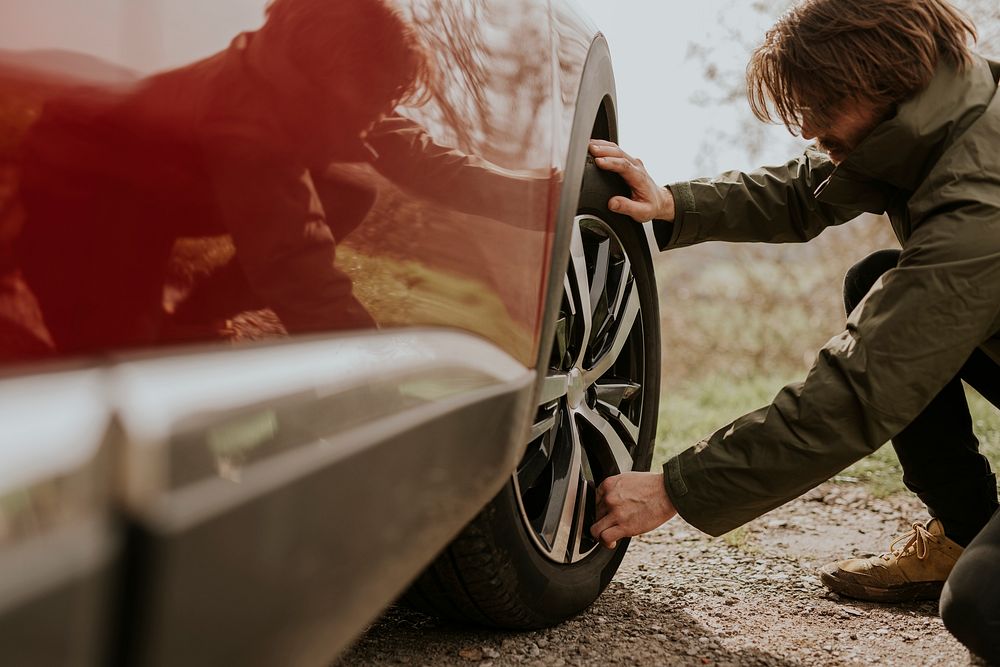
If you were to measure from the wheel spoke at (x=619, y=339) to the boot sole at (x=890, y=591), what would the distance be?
755mm

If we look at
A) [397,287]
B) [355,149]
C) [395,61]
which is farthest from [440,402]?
[395,61]

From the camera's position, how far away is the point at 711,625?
2029 millimetres

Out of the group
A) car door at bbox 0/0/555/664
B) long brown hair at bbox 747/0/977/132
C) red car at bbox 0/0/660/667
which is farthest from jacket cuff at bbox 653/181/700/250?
car door at bbox 0/0/555/664

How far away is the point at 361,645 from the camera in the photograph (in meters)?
1.86

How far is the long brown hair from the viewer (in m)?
1.74

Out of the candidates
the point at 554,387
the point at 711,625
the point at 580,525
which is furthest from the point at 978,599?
the point at 554,387

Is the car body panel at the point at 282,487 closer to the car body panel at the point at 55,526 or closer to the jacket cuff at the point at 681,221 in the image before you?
the car body panel at the point at 55,526

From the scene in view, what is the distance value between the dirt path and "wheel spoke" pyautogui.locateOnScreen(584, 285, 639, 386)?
539 mm

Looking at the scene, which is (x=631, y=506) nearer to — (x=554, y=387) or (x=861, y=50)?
(x=554, y=387)

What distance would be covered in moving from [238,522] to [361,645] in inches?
53.2

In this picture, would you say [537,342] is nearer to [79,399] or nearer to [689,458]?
[689,458]

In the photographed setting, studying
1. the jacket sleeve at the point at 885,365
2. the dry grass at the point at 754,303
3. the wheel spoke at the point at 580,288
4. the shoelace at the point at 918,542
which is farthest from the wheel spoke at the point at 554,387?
the dry grass at the point at 754,303

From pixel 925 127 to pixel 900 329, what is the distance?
1.28 feet

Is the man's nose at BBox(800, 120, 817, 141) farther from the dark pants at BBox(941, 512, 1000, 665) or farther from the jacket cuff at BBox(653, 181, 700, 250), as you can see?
the dark pants at BBox(941, 512, 1000, 665)
